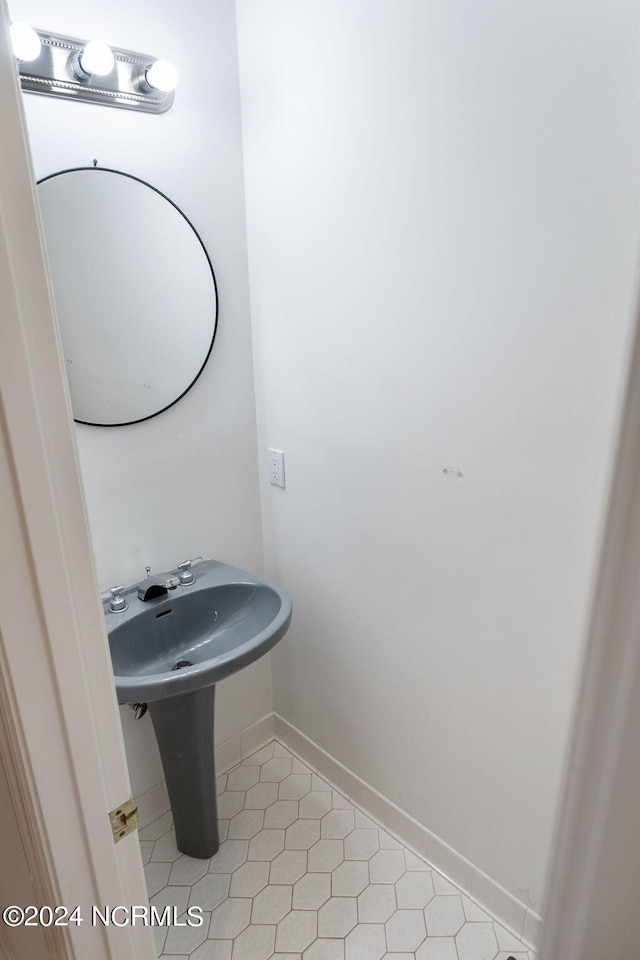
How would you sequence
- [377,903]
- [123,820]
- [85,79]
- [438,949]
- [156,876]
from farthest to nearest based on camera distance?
[156,876], [377,903], [438,949], [85,79], [123,820]

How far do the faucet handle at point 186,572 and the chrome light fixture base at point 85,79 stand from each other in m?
1.21

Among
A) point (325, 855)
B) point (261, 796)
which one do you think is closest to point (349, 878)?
point (325, 855)

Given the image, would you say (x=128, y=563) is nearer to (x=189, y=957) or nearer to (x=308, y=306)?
(x=308, y=306)

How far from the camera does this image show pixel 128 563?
1.57 metres

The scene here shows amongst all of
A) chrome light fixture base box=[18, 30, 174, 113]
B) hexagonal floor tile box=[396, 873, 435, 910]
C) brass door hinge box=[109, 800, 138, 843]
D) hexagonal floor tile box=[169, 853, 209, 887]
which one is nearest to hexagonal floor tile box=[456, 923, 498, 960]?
hexagonal floor tile box=[396, 873, 435, 910]

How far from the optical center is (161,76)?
131 cm

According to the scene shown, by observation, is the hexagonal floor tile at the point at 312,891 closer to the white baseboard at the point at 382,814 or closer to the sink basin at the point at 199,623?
the white baseboard at the point at 382,814

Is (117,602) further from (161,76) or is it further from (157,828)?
→ (161,76)

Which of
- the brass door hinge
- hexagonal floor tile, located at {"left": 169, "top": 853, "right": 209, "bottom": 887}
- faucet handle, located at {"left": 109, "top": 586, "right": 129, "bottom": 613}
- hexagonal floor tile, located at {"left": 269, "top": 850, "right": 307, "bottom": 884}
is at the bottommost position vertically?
hexagonal floor tile, located at {"left": 169, "top": 853, "right": 209, "bottom": 887}

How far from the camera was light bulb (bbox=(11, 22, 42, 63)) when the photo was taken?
3.67 feet

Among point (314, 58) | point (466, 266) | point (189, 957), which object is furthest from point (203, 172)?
point (189, 957)

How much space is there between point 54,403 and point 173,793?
139 cm

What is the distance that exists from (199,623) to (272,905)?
771 mm

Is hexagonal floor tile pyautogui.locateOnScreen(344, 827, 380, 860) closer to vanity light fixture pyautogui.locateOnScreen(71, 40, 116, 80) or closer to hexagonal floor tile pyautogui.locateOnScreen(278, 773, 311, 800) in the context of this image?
hexagonal floor tile pyautogui.locateOnScreen(278, 773, 311, 800)
